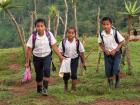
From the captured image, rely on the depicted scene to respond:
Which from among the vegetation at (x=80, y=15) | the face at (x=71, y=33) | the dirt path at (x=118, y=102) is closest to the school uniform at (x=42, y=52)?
the face at (x=71, y=33)

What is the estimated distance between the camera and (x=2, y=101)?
408 inches

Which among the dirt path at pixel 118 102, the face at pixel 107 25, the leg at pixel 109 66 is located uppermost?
the face at pixel 107 25

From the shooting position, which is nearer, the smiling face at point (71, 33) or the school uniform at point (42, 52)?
the school uniform at point (42, 52)

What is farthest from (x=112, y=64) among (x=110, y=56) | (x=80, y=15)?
(x=80, y=15)

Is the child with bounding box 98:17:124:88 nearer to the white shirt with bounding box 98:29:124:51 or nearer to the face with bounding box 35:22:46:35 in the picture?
the white shirt with bounding box 98:29:124:51

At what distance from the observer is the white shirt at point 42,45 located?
9.95 meters

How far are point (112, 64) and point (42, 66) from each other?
2039mm

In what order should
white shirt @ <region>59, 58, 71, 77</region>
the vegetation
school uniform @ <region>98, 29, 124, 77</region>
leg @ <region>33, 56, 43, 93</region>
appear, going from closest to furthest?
leg @ <region>33, 56, 43, 93</region> → white shirt @ <region>59, 58, 71, 77</region> → school uniform @ <region>98, 29, 124, 77</region> → the vegetation

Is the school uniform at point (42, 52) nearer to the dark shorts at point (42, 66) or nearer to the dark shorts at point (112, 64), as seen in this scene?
the dark shorts at point (42, 66)

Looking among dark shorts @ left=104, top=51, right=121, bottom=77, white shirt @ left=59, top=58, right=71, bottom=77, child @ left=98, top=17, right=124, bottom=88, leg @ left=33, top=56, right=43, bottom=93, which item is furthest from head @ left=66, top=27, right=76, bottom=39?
dark shorts @ left=104, top=51, right=121, bottom=77

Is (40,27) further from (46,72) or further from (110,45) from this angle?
(110,45)

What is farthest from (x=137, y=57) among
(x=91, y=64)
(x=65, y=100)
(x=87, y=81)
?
(x=65, y=100)

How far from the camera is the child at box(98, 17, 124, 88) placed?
10.8 m

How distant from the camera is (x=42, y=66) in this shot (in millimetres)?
10289
